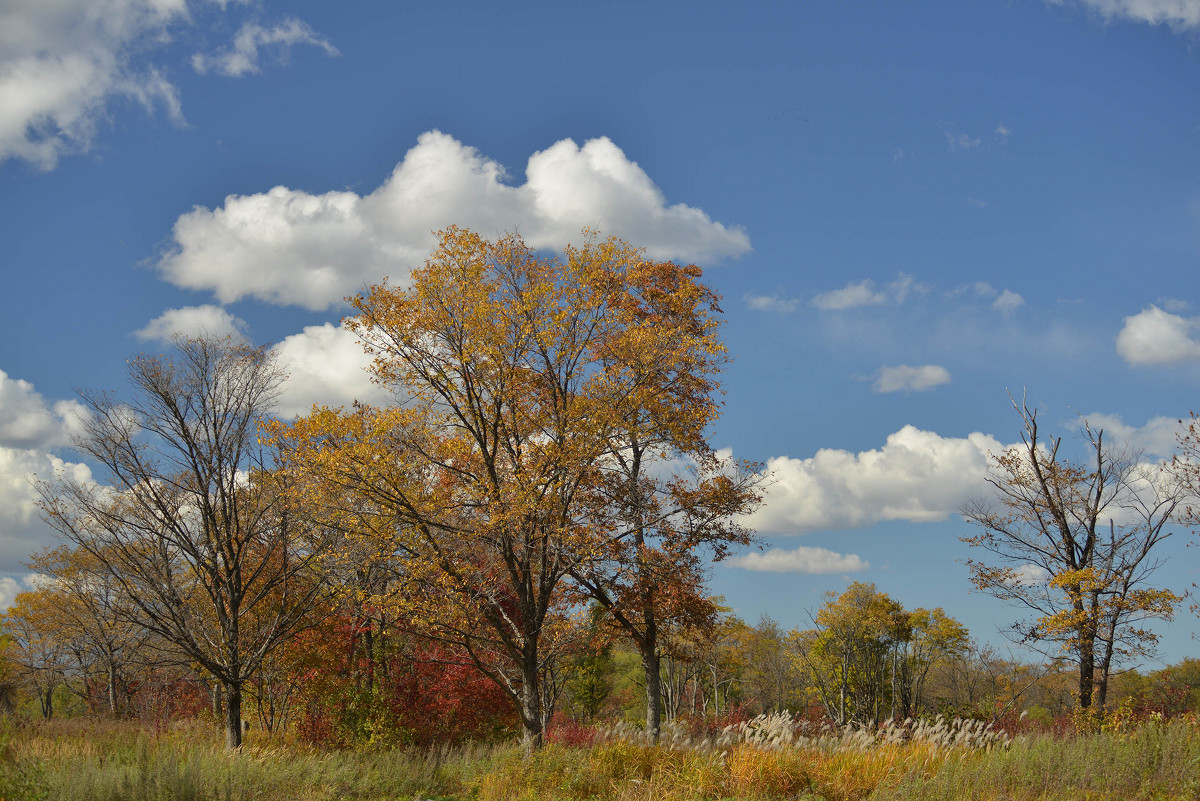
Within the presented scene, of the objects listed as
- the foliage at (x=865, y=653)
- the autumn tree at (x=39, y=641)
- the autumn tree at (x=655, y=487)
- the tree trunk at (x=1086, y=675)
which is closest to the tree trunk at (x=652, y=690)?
the autumn tree at (x=655, y=487)

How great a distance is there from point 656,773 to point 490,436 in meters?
7.99

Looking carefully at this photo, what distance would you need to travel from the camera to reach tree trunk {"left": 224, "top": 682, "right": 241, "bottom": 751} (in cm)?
1555

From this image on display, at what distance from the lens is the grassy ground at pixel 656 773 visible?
9.70 m

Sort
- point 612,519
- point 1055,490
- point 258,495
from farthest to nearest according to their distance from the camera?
1. point 1055,490
2. point 612,519
3. point 258,495

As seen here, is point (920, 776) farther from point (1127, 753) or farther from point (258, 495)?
point (258, 495)

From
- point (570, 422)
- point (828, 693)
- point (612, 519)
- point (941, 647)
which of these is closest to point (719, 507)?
point (612, 519)

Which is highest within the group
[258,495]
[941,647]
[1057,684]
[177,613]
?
[258,495]

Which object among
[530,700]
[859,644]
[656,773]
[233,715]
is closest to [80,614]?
[233,715]

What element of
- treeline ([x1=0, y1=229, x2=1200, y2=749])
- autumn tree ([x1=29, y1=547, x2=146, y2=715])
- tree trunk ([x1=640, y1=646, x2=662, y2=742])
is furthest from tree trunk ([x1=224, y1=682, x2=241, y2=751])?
autumn tree ([x1=29, y1=547, x2=146, y2=715])

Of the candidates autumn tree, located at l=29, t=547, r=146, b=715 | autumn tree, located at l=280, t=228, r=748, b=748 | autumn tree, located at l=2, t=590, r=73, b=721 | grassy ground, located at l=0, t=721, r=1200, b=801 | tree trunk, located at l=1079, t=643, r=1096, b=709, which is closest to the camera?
grassy ground, located at l=0, t=721, r=1200, b=801

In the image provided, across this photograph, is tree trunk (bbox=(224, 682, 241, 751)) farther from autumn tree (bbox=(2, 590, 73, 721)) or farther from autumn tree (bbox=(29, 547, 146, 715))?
autumn tree (bbox=(2, 590, 73, 721))

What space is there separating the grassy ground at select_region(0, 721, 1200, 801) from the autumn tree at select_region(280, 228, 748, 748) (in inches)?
97.2

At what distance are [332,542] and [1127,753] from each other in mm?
14837

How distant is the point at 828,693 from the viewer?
39281 mm
